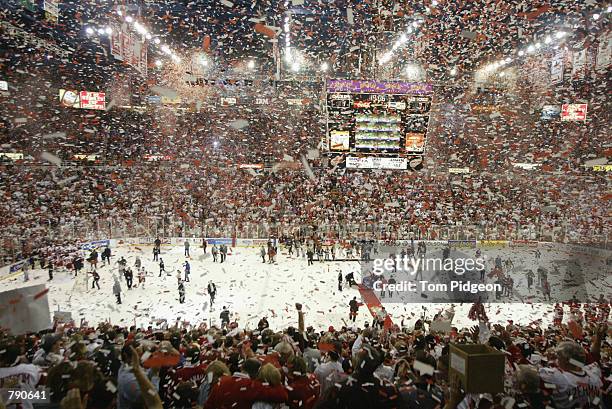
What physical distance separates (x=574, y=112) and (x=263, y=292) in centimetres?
3422

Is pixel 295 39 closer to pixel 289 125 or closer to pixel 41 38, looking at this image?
pixel 289 125

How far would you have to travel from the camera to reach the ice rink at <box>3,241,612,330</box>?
1175cm

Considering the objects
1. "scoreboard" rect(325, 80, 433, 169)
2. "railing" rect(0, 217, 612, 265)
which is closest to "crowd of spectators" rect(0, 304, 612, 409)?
"railing" rect(0, 217, 612, 265)

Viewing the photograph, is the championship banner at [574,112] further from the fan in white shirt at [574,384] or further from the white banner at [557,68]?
the fan in white shirt at [574,384]

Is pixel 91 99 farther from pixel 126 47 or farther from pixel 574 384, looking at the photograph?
pixel 574 384

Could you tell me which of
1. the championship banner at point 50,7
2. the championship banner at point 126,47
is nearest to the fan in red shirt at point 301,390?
the championship banner at point 126,47

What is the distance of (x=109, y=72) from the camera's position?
117ft

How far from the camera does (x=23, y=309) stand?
5.82 meters

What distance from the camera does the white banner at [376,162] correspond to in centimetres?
A: 2255

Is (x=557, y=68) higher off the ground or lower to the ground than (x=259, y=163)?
higher

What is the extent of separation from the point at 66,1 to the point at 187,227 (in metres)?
19.8

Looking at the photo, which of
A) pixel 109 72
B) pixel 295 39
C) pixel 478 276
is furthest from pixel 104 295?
pixel 295 39

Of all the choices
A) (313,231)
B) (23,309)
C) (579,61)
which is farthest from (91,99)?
(579,61)

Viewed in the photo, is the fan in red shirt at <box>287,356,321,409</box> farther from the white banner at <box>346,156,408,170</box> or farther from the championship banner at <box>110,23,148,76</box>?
the white banner at <box>346,156,408,170</box>
